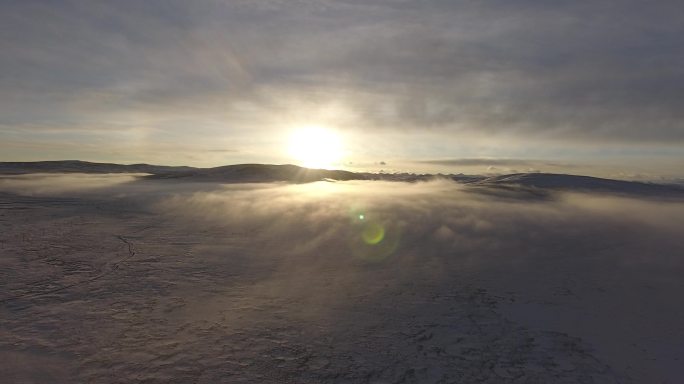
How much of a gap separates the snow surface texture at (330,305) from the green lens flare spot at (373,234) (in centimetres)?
14

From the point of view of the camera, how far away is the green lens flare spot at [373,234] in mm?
12938

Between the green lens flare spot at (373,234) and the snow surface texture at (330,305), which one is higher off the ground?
the green lens flare spot at (373,234)

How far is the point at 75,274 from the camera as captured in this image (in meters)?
8.10

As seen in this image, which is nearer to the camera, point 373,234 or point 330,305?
point 330,305

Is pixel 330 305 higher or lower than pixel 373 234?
lower

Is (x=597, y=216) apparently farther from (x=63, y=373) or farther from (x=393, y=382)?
(x=63, y=373)

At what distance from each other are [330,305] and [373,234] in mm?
6894

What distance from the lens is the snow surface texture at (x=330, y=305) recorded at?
507cm

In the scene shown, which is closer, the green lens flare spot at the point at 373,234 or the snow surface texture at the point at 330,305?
the snow surface texture at the point at 330,305

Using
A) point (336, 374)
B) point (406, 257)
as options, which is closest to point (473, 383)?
point (336, 374)

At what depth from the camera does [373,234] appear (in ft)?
45.6

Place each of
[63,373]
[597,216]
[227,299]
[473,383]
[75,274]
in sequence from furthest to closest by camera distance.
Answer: [597,216] < [75,274] < [227,299] < [473,383] < [63,373]

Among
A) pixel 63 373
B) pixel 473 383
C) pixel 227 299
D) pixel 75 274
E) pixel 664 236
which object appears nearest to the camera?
pixel 63 373

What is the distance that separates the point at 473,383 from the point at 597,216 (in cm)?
1811
